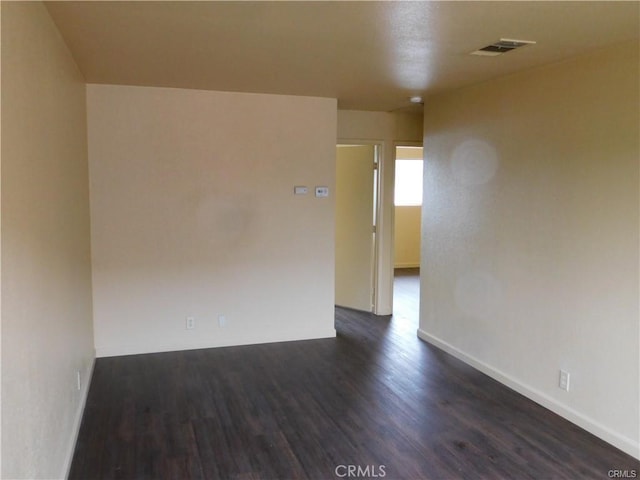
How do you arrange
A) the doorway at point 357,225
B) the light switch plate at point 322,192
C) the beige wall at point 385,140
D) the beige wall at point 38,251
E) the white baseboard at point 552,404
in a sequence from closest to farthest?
the beige wall at point 38,251 → the white baseboard at point 552,404 → the light switch plate at point 322,192 → the beige wall at point 385,140 → the doorway at point 357,225

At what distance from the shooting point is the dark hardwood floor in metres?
2.72

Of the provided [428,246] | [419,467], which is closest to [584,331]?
[419,467]

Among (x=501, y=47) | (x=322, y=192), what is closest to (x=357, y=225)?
(x=322, y=192)

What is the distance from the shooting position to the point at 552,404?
3438 mm

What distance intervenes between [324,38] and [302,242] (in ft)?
7.86

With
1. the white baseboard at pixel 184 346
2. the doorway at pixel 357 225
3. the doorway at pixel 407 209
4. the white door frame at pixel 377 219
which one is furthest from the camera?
the doorway at pixel 407 209

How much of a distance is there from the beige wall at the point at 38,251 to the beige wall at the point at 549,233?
3084mm

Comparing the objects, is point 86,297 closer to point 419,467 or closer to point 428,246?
point 419,467

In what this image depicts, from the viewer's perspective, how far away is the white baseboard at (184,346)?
4449 millimetres

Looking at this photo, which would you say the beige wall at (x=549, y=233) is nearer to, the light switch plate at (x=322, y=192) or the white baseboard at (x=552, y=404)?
the white baseboard at (x=552, y=404)

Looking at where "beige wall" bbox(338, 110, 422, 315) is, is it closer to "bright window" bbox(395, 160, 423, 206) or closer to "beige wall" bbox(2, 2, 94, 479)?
"beige wall" bbox(2, 2, 94, 479)

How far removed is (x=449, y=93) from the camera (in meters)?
4.51

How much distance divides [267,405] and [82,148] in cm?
244

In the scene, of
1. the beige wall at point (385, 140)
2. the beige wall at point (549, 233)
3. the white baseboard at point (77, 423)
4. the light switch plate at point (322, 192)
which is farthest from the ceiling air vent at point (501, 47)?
the white baseboard at point (77, 423)
